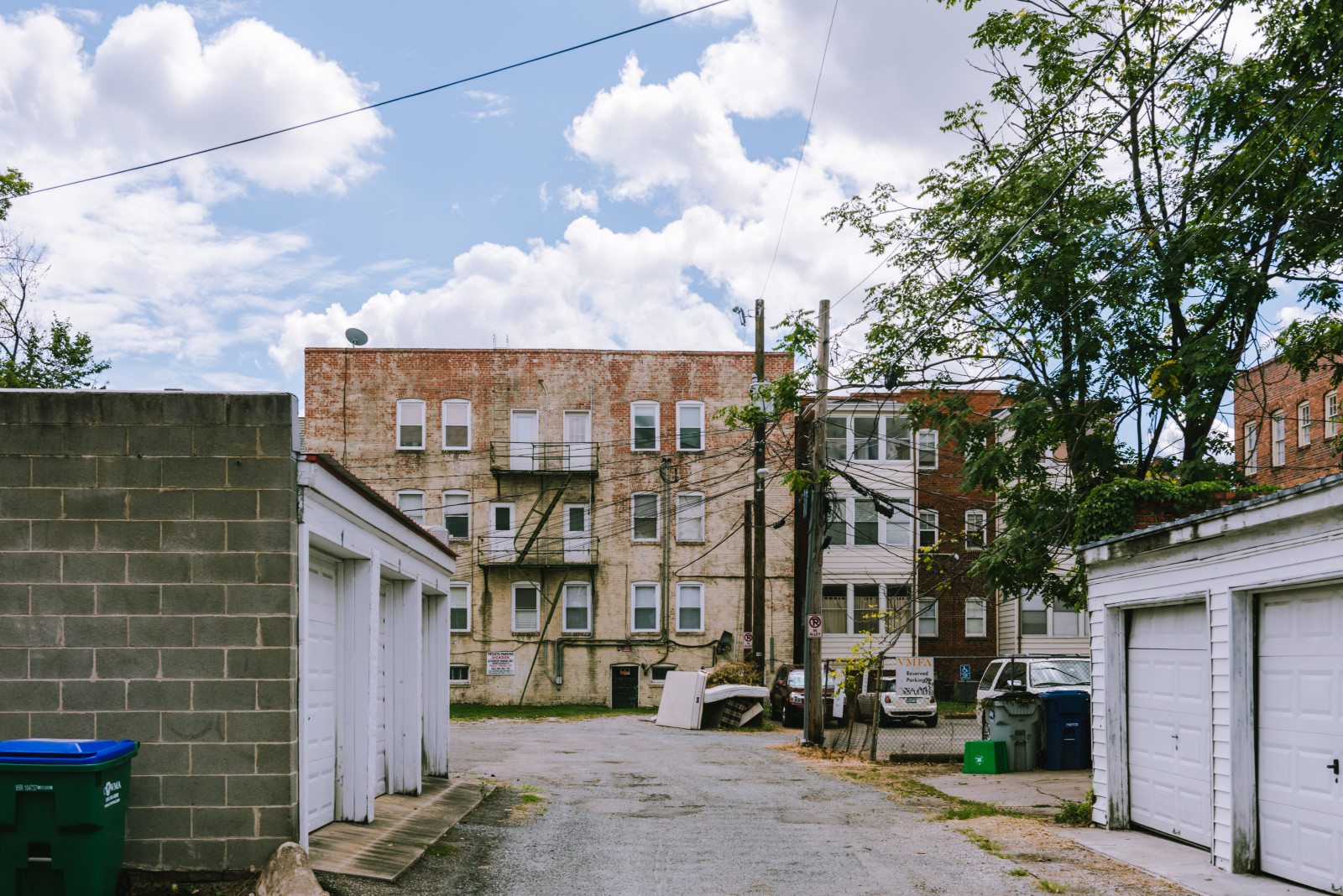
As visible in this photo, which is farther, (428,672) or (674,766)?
(674,766)

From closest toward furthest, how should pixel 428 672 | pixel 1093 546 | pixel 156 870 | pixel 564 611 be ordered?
pixel 156 870 < pixel 1093 546 < pixel 428 672 < pixel 564 611

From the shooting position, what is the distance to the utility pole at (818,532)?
71.8 ft

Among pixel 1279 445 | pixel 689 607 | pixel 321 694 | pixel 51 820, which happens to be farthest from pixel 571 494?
pixel 51 820

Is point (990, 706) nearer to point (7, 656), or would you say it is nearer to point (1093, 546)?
point (1093, 546)

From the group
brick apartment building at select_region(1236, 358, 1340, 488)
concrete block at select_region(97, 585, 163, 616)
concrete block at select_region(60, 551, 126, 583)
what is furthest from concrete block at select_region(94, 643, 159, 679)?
brick apartment building at select_region(1236, 358, 1340, 488)

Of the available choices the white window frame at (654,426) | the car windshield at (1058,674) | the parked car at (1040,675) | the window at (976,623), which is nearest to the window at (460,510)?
the white window frame at (654,426)

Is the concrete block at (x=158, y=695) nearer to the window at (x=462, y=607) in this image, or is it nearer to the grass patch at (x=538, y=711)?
the grass patch at (x=538, y=711)

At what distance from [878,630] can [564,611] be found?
10.5m

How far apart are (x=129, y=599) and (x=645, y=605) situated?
96.7 ft

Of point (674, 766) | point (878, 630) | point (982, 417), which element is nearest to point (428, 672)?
point (674, 766)

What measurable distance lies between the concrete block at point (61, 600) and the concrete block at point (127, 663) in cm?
32

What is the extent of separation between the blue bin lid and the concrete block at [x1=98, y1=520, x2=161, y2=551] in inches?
56.1

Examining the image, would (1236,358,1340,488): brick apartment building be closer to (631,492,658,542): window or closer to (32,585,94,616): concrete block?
(631,492,658,542): window

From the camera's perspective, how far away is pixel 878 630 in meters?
38.1
